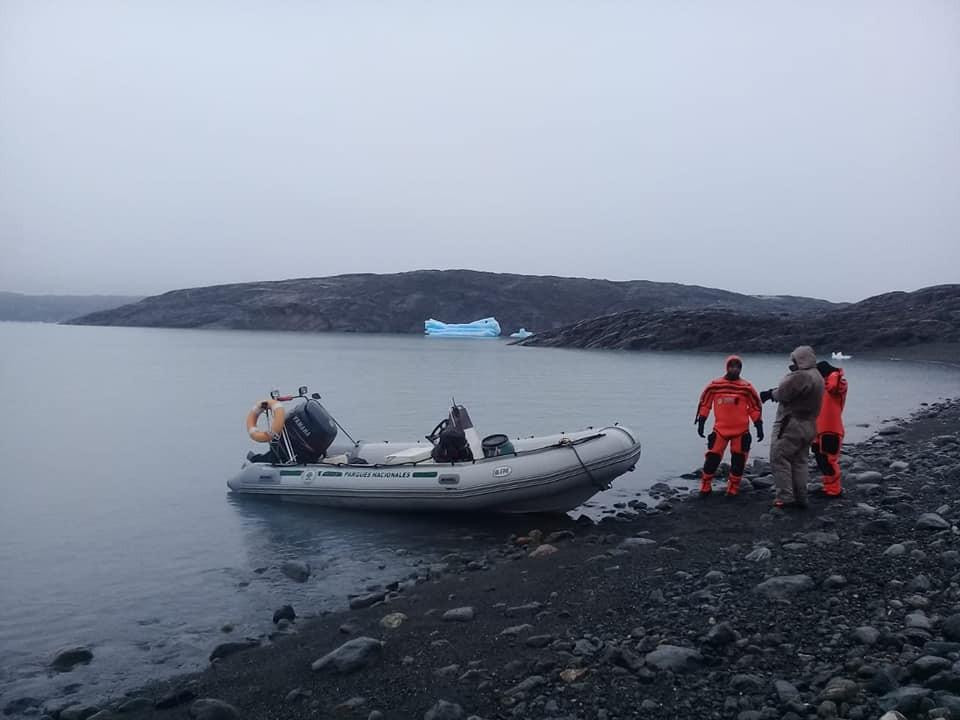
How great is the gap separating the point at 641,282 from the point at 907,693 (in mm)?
120557

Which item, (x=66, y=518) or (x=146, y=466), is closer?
(x=66, y=518)

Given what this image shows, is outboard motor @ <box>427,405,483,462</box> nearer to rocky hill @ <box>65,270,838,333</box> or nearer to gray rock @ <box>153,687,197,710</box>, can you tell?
gray rock @ <box>153,687,197,710</box>

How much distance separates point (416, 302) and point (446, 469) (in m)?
102

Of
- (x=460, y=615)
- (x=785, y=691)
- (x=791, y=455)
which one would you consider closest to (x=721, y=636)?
(x=785, y=691)

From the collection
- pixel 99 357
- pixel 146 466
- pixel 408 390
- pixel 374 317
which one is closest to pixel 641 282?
pixel 374 317

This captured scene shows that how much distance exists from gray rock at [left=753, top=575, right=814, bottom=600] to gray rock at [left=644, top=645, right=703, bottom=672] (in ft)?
3.52

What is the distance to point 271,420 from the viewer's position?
11.2 m

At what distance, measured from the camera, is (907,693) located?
3.46 m

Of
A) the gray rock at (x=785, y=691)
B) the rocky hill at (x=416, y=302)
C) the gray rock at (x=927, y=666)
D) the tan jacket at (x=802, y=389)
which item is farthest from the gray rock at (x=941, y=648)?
the rocky hill at (x=416, y=302)

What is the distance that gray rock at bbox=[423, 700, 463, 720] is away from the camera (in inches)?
163

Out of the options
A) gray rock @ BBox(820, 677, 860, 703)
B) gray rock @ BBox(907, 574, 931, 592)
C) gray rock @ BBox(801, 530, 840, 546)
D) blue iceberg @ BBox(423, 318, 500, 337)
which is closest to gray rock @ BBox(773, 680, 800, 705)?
gray rock @ BBox(820, 677, 860, 703)

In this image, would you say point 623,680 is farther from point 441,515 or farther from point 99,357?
point 99,357

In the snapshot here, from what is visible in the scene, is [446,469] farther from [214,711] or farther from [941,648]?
[941,648]

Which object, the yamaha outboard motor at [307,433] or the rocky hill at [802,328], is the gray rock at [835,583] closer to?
the yamaha outboard motor at [307,433]
